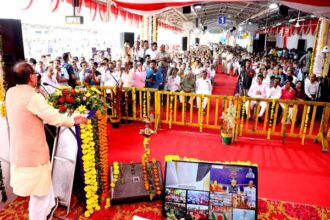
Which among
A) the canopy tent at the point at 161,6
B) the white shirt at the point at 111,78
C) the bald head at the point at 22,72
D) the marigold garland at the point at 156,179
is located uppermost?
the canopy tent at the point at 161,6

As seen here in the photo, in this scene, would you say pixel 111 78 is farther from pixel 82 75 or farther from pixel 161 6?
pixel 161 6

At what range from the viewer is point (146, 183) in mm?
3852

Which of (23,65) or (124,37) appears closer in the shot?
(23,65)

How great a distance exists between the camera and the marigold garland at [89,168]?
3396 millimetres

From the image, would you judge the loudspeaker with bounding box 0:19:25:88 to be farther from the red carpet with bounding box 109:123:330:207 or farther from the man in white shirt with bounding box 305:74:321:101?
the man in white shirt with bounding box 305:74:321:101

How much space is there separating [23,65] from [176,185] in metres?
2.15

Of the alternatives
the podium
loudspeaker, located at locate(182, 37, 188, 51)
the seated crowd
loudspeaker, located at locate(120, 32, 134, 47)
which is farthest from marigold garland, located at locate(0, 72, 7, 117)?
loudspeaker, located at locate(182, 37, 188, 51)

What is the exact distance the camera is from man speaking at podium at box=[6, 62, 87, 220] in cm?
257

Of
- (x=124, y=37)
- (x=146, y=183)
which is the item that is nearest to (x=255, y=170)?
(x=146, y=183)

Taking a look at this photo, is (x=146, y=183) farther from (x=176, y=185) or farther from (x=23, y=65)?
(x=23, y=65)

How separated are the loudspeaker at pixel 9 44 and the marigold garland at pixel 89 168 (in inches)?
50.3

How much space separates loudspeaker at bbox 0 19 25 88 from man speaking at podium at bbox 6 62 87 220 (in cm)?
127

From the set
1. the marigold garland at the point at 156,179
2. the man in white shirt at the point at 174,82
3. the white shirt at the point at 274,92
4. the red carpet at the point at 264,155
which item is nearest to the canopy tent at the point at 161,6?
the white shirt at the point at 274,92

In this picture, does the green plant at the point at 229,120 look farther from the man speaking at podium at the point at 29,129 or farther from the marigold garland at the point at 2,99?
the marigold garland at the point at 2,99
